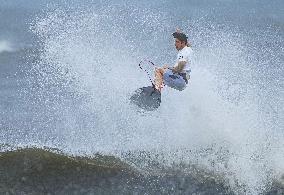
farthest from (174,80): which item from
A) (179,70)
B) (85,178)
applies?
(85,178)

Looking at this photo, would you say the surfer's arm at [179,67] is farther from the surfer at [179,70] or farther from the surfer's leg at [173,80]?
the surfer's leg at [173,80]

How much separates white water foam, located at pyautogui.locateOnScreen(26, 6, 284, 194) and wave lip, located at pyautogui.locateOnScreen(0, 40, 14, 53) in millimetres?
1569

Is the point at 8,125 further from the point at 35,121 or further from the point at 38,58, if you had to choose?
the point at 38,58

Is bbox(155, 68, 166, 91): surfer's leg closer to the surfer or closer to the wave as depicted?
the surfer

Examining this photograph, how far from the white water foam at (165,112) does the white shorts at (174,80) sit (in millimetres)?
1591

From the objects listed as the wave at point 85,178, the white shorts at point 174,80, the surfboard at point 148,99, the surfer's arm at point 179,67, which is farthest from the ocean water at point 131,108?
the surfer's arm at point 179,67

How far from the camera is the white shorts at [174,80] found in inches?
792

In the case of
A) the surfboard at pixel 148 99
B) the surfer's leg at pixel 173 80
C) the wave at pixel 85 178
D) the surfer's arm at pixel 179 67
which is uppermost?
the surfer's arm at pixel 179 67

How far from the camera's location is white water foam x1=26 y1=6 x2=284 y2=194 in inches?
773

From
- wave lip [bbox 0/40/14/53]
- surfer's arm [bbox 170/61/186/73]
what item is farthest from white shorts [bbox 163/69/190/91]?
wave lip [bbox 0/40/14/53]

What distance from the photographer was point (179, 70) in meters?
20.0

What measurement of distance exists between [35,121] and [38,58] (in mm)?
6321

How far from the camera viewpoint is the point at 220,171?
19047 mm

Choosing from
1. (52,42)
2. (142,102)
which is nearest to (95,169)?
(142,102)
